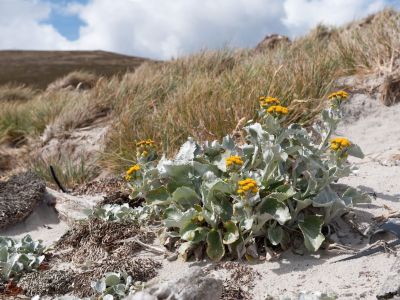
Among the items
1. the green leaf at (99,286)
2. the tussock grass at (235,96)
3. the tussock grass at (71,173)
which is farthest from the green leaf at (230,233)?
the tussock grass at (71,173)

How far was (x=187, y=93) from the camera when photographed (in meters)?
6.53

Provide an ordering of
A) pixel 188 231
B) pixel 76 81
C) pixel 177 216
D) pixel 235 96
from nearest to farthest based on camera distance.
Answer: pixel 188 231 → pixel 177 216 → pixel 235 96 → pixel 76 81

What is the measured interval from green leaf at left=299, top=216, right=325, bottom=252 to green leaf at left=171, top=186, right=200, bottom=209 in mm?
705

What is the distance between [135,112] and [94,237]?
3.54 metres

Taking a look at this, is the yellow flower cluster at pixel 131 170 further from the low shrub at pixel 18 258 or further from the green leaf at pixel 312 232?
the green leaf at pixel 312 232

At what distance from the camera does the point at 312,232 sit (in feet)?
9.94

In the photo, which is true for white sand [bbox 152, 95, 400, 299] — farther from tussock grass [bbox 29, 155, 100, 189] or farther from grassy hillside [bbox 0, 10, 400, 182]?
tussock grass [bbox 29, 155, 100, 189]

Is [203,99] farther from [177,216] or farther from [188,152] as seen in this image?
[177,216]

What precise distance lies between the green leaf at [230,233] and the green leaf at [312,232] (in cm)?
39

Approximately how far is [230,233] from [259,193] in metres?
0.32

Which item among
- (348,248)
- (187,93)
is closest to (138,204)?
(348,248)

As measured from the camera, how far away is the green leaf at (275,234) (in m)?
2.99

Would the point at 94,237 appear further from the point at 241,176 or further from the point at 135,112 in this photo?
the point at 135,112

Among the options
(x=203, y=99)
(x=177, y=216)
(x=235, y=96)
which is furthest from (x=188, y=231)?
(x=203, y=99)
